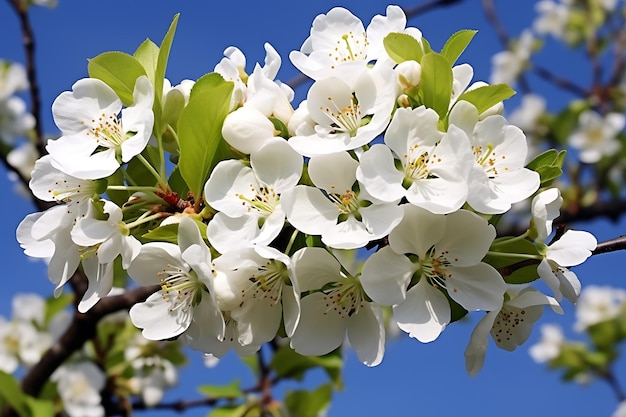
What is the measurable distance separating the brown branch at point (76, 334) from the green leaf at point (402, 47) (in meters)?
1.13

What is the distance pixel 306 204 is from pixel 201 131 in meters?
0.22

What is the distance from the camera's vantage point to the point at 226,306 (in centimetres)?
107

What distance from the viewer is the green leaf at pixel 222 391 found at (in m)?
2.82

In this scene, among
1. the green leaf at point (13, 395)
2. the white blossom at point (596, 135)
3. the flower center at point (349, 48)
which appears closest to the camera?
the flower center at point (349, 48)

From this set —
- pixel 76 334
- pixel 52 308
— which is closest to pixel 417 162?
pixel 76 334

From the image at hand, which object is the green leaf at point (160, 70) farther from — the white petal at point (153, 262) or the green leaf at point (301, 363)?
the green leaf at point (301, 363)

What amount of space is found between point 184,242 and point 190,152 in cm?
16

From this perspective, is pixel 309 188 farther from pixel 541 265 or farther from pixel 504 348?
pixel 504 348

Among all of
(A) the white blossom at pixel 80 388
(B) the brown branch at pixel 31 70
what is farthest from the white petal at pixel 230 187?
(A) the white blossom at pixel 80 388

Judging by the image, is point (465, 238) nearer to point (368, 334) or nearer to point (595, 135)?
point (368, 334)

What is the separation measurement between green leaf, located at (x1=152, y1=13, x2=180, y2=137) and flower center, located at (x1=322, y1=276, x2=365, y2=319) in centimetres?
41

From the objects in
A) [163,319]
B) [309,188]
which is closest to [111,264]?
[163,319]

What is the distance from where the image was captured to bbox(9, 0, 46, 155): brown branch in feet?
8.12

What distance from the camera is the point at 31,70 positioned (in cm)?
254
